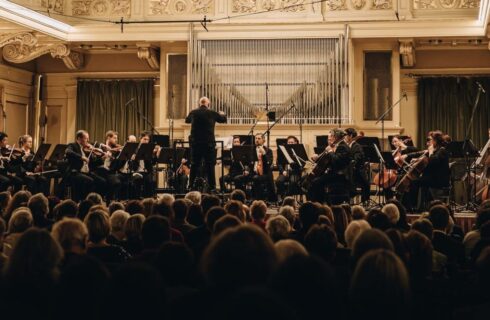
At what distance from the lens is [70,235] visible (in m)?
4.16

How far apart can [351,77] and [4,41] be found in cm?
663

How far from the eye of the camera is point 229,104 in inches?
554

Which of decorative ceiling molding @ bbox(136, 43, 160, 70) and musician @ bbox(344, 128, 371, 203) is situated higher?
decorative ceiling molding @ bbox(136, 43, 160, 70)

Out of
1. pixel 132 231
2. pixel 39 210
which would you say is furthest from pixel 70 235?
pixel 39 210

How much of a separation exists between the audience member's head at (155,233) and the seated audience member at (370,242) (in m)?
1.38

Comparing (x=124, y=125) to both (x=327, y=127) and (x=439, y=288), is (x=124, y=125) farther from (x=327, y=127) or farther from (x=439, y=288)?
(x=439, y=288)

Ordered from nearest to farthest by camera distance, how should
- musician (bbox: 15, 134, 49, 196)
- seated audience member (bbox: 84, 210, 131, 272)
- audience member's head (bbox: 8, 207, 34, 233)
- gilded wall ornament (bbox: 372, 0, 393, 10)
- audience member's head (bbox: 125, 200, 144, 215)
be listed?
seated audience member (bbox: 84, 210, 131, 272)
audience member's head (bbox: 8, 207, 34, 233)
audience member's head (bbox: 125, 200, 144, 215)
musician (bbox: 15, 134, 49, 196)
gilded wall ornament (bbox: 372, 0, 393, 10)

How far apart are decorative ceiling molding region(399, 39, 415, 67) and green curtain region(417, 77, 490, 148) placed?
54 cm

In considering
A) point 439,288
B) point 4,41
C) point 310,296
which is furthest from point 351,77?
point 310,296

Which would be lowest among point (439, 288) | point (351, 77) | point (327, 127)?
point (439, 288)

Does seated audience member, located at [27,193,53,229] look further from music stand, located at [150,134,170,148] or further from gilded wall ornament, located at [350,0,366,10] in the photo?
gilded wall ornament, located at [350,0,366,10]

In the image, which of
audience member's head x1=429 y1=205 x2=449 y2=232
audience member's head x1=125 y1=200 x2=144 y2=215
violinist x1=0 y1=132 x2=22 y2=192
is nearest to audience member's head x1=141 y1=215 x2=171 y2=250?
audience member's head x1=125 y1=200 x2=144 y2=215

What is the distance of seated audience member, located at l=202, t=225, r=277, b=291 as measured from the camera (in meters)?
2.26

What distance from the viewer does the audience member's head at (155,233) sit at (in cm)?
441
